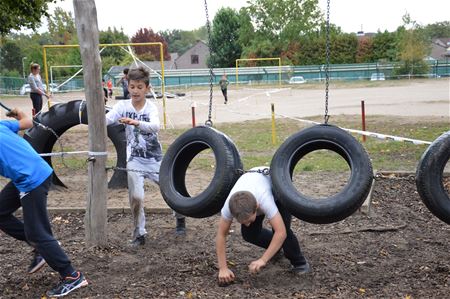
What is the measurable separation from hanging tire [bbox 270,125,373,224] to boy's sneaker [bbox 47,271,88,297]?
6.02 feet

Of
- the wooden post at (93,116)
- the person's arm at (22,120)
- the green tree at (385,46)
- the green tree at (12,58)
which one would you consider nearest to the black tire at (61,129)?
the wooden post at (93,116)

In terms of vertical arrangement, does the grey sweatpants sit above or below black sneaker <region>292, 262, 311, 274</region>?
above

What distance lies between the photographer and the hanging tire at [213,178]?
Answer: 4.90 m

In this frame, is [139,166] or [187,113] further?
[187,113]

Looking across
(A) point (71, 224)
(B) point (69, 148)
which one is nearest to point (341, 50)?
(B) point (69, 148)

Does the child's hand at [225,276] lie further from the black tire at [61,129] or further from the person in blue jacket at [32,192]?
the black tire at [61,129]

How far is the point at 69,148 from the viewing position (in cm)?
1341

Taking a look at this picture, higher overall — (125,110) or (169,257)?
(125,110)

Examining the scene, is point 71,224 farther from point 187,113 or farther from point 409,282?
point 187,113

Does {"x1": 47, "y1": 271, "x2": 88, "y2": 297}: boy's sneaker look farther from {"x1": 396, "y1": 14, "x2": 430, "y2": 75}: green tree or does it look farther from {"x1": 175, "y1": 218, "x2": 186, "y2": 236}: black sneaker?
{"x1": 396, "y1": 14, "x2": 430, "y2": 75}: green tree

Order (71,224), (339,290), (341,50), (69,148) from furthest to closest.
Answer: (341,50), (69,148), (71,224), (339,290)

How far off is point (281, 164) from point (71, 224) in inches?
136

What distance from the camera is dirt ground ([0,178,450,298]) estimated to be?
4.48 metres

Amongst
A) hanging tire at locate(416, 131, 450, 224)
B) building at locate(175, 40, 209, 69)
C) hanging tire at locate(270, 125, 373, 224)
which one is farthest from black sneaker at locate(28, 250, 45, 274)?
building at locate(175, 40, 209, 69)
